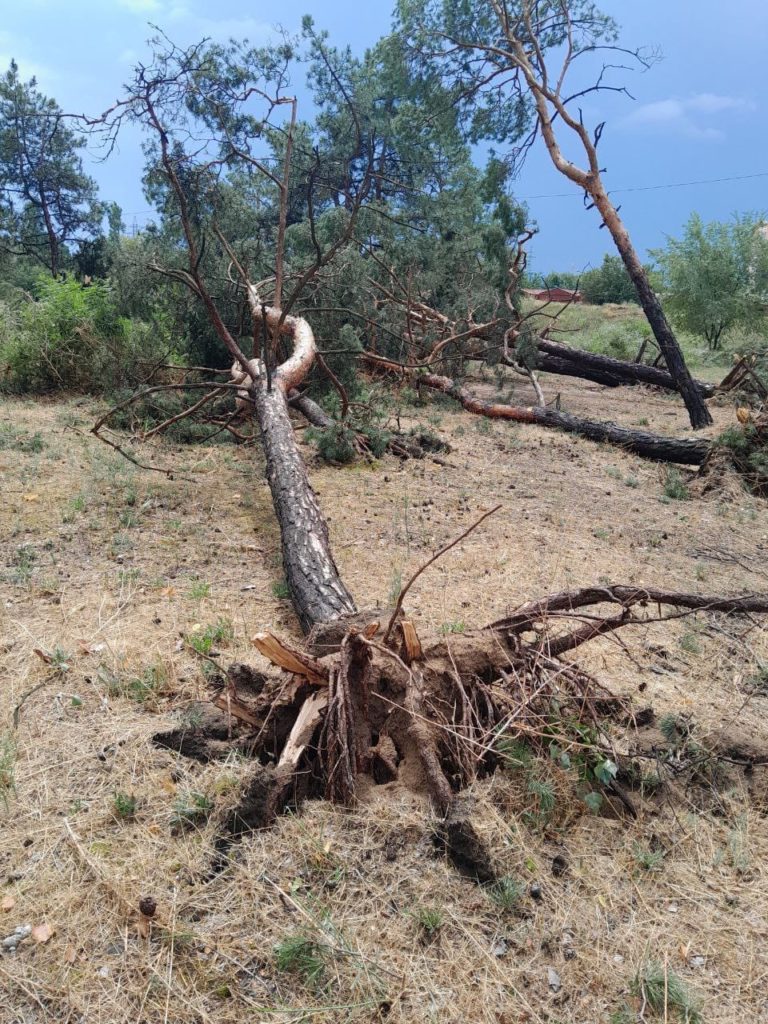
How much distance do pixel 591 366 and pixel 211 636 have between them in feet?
38.7

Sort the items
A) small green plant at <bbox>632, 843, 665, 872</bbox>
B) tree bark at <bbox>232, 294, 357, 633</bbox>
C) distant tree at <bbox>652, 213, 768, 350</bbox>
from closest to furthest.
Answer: small green plant at <bbox>632, 843, 665, 872</bbox> < tree bark at <bbox>232, 294, 357, 633</bbox> < distant tree at <bbox>652, 213, 768, 350</bbox>

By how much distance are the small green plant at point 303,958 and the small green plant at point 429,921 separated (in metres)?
0.27

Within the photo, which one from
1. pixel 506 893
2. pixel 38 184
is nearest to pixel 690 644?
pixel 506 893

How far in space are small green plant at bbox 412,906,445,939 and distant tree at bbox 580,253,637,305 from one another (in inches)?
1200

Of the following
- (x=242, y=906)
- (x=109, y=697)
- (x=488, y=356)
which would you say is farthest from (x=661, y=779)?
(x=488, y=356)

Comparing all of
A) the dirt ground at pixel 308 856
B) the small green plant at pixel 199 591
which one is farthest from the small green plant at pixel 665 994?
the small green plant at pixel 199 591

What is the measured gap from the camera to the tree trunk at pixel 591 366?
12.9 meters

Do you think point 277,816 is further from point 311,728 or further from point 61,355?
point 61,355

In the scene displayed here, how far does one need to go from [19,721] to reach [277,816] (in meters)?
1.24

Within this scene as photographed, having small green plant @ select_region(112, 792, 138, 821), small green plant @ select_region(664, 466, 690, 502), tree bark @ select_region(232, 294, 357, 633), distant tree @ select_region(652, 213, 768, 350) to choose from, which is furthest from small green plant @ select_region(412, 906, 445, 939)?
distant tree @ select_region(652, 213, 768, 350)

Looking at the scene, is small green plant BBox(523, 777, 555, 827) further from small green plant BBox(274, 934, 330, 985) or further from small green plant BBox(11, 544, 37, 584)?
small green plant BBox(11, 544, 37, 584)

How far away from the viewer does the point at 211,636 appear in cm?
341

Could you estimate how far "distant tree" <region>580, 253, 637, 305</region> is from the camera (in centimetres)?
2928

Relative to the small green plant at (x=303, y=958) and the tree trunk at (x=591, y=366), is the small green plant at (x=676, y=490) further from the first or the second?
the tree trunk at (x=591, y=366)
